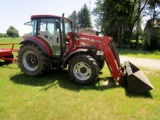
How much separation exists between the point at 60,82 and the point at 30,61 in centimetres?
160

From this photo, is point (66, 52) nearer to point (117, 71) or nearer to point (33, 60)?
point (33, 60)

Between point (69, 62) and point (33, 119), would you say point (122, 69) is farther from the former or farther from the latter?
point (33, 119)

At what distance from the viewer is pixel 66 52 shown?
21.3 feet

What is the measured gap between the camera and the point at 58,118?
377 cm

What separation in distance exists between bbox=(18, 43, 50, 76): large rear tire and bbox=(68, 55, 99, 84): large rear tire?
1.07 metres

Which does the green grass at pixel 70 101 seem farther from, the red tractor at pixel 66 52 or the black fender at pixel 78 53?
the black fender at pixel 78 53

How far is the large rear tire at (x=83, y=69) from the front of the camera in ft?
18.5

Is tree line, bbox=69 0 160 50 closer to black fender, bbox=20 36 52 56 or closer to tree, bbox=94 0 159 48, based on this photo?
tree, bbox=94 0 159 48

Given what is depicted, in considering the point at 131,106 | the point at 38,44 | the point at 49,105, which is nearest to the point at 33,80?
the point at 38,44

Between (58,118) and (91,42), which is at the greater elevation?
(91,42)

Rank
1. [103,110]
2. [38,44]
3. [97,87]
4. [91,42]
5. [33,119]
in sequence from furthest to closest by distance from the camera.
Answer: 1. [38,44]
2. [91,42]
3. [97,87]
4. [103,110]
5. [33,119]

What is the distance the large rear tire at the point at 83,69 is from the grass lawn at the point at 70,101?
230 mm

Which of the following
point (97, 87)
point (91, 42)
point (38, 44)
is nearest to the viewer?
point (97, 87)

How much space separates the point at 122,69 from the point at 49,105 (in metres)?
3.06
